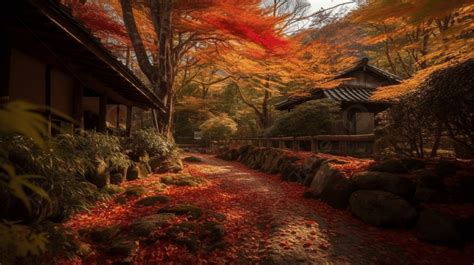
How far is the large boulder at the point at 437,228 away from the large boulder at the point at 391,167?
1246 millimetres

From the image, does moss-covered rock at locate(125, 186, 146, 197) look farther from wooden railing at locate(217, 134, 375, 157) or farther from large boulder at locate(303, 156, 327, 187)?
wooden railing at locate(217, 134, 375, 157)

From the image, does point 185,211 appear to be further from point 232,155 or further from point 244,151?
point 232,155

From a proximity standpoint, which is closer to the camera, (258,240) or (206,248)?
(206,248)

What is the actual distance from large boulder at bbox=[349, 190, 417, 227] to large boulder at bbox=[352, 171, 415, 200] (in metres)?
0.15

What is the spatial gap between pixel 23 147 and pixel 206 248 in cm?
308

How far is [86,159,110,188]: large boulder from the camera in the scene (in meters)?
6.29

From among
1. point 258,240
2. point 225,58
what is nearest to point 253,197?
point 258,240

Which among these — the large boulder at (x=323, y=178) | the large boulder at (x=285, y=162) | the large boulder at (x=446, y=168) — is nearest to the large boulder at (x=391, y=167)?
the large boulder at (x=446, y=168)

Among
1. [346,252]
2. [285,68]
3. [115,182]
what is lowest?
[346,252]

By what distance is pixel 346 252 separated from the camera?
169 inches

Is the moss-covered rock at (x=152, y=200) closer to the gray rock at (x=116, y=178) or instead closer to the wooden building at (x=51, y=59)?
the gray rock at (x=116, y=178)

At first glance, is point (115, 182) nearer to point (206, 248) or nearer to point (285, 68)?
point (206, 248)

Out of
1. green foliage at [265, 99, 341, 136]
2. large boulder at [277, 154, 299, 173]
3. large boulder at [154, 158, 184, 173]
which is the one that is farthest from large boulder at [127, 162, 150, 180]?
green foliage at [265, 99, 341, 136]

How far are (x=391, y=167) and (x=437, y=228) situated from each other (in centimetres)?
169
